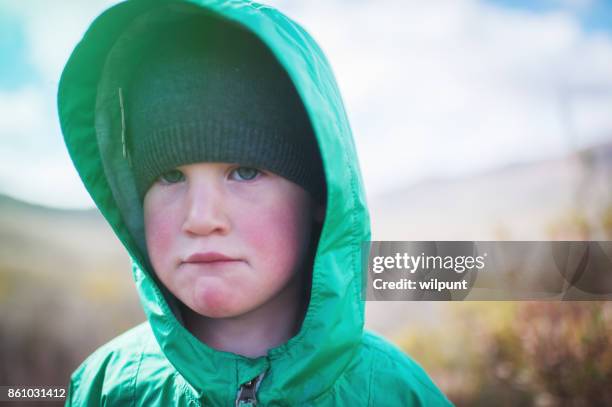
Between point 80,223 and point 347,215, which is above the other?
point 80,223

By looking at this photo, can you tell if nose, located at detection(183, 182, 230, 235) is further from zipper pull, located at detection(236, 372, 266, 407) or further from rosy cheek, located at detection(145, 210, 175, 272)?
zipper pull, located at detection(236, 372, 266, 407)

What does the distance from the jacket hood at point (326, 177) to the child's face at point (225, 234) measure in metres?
0.07

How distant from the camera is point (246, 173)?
828 millimetres

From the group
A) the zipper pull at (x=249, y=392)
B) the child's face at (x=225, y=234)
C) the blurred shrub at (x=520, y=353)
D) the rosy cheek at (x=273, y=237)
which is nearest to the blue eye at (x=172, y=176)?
the child's face at (x=225, y=234)

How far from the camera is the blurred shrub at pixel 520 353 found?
5.48ft

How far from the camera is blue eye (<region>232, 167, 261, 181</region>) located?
0.83m

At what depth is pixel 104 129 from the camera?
983mm

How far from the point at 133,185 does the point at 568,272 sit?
44.8 inches

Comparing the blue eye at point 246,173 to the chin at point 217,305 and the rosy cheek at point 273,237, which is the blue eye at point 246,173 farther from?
the chin at point 217,305

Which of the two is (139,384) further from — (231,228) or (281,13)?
(281,13)

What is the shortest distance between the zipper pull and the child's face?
11cm

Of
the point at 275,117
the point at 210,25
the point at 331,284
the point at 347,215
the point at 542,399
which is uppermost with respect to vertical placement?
the point at 210,25

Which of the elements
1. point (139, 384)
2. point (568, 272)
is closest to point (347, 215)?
point (139, 384)

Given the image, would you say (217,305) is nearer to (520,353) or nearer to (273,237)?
(273,237)
